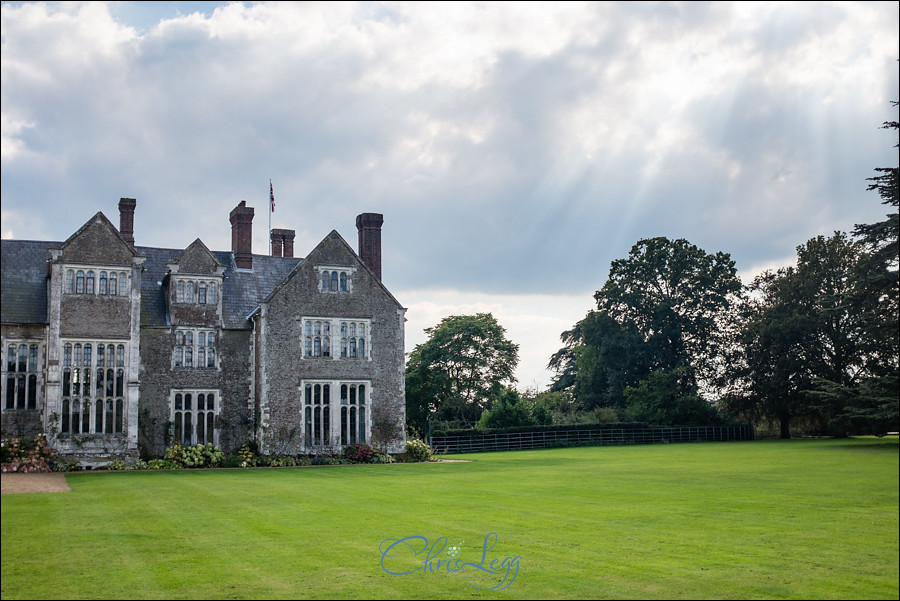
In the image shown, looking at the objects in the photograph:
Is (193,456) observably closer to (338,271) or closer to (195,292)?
(195,292)

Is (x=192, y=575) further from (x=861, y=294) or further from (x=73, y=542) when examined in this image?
(x=861, y=294)

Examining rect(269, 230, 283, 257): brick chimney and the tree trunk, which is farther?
the tree trunk

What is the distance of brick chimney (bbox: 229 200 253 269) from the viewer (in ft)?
124

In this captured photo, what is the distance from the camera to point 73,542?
9891 mm

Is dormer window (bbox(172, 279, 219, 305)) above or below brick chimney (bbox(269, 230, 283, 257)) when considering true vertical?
below

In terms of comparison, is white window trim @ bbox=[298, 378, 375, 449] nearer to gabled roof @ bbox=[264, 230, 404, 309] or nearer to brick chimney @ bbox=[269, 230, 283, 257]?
gabled roof @ bbox=[264, 230, 404, 309]

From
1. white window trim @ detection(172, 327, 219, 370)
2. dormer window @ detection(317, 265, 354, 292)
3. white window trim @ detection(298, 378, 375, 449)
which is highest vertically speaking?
dormer window @ detection(317, 265, 354, 292)

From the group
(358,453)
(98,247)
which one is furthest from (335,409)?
(98,247)

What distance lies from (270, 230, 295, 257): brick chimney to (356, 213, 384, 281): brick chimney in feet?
15.9

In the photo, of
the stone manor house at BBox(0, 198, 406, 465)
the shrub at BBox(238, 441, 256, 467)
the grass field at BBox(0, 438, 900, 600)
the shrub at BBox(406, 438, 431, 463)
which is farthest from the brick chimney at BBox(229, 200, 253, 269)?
the grass field at BBox(0, 438, 900, 600)

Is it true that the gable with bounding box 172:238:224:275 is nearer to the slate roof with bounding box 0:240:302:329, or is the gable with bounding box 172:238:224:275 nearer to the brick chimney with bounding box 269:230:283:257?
the slate roof with bounding box 0:240:302:329

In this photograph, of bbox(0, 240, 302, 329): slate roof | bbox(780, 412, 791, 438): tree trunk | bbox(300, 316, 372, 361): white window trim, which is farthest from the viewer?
bbox(780, 412, 791, 438): tree trunk

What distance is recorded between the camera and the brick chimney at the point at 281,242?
41.6 m
